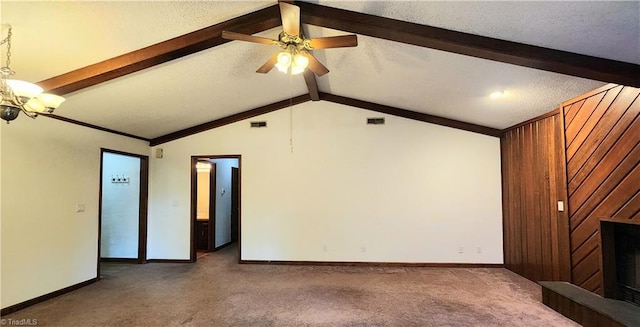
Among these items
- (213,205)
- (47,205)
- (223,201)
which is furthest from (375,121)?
(47,205)

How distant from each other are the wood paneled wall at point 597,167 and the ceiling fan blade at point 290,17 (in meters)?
3.34

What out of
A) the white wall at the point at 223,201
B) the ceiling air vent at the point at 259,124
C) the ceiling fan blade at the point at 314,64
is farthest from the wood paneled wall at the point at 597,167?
the white wall at the point at 223,201

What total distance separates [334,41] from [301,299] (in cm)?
304

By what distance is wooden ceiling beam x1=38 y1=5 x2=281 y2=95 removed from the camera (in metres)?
3.26

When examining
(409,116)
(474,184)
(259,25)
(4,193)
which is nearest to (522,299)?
(474,184)

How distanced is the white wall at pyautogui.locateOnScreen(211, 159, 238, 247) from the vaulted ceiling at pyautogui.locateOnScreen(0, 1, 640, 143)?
282cm

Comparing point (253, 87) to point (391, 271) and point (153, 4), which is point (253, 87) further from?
point (391, 271)

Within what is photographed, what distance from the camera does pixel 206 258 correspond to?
6.61 meters

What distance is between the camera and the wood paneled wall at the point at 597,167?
335 centimetres

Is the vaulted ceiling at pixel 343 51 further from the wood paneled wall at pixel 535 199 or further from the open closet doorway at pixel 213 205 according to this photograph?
the open closet doorway at pixel 213 205

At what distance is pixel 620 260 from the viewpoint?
3553mm

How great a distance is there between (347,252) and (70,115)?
468 cm

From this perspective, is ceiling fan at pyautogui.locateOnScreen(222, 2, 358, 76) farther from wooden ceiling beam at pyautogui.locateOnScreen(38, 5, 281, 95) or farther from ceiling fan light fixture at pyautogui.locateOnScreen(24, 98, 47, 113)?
ceiling fan light fixture at pyautogui.locateOnScreen(24, 98, 47, 113)

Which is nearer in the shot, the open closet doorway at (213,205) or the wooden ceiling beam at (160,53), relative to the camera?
the wooden ceiling beam at (160,53)
